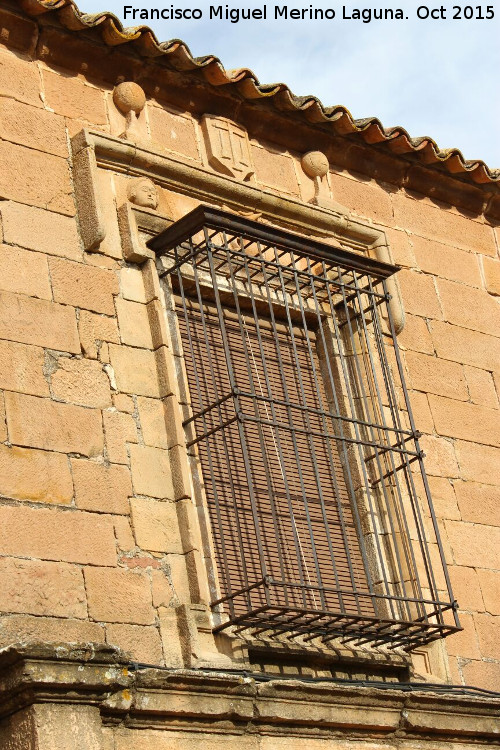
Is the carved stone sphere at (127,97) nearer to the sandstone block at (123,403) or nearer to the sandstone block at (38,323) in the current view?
the sandstone block at (38,323)

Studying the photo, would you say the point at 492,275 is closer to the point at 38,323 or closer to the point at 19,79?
the point at 19,79

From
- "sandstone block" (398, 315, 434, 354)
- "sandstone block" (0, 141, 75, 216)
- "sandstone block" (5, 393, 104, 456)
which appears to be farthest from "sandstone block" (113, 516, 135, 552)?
"sandstone block" (398, 315, 434, 354)

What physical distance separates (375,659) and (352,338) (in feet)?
5.53

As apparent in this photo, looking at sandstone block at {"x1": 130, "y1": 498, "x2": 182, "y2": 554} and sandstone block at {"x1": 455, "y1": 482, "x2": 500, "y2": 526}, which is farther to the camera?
sandstone block at {"x1": 455, "y1": 482, "x2": 500, "y2": 526}

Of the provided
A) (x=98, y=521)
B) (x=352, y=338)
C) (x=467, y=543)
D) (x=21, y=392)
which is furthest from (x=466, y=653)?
(x=21, y=392)

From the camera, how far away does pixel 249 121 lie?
7.59 metres

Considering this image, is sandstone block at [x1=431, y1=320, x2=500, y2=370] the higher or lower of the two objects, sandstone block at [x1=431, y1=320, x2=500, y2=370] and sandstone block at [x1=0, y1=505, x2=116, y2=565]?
the higher

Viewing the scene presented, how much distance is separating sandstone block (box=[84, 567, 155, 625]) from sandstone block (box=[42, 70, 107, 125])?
230 centimetres

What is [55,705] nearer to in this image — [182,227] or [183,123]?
[182,227]

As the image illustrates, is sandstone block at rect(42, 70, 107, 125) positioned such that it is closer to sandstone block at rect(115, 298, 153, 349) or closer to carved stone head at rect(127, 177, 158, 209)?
carved stone head at rect(127, 177, 158, 209)

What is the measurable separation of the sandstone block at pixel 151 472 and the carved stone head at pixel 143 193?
4.30 feet

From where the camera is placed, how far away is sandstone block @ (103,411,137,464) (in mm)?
5980

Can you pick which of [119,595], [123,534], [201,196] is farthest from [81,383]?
[201,196]

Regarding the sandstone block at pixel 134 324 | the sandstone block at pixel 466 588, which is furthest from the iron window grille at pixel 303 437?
the sandstone block at pixel 134 324
